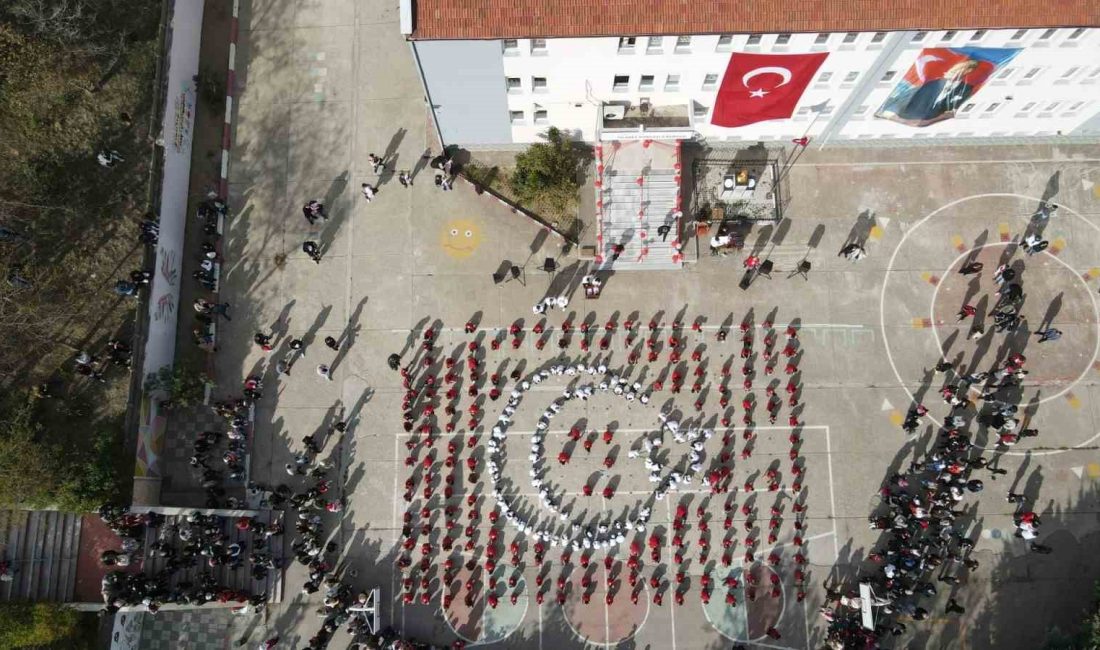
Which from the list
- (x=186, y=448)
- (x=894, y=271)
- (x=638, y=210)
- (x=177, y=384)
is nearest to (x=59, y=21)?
(x=177, y=384)

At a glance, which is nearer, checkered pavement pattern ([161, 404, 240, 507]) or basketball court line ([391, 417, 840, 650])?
basketball court line ([391, 417, 840, 650])

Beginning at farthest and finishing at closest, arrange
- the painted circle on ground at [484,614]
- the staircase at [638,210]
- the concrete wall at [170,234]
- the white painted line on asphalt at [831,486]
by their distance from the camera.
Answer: the staircase at [638,210], the white painted line on asphalt at [831,486], the painted circle on ground at [484,614], the concrete wall at [170,234]

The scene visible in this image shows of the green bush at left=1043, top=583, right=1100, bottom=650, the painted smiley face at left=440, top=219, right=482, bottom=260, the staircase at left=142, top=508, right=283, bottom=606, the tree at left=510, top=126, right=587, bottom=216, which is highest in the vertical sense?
the tree at left=510, top=126, right=587, bottom=216

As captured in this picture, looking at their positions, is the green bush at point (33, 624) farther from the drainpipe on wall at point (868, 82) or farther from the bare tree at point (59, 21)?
the drainpipe on wall at point (868, 82)

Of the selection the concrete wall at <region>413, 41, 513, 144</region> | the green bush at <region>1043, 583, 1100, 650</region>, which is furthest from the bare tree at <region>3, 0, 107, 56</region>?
the green bush at <region>1043, 583, 1100, 650</region>

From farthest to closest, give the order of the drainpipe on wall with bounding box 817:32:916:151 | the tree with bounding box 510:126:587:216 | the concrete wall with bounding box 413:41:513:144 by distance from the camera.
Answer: the tree with bounding box 510:126:587:216 → the concrete wall with bounding box 413:41:513:144 → the drainpipe on wall with bounding box 817:32:916:151

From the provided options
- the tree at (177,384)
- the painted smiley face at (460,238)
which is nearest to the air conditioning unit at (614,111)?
the painted smiley face at (460,238)

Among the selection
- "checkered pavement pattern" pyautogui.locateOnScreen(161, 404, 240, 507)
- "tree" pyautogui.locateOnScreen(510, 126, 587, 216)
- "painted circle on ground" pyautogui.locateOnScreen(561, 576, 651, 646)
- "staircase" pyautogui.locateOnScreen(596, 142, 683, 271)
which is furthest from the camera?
"staircase" pyautogui.locateOnScreen(596, 142, 683, 271)

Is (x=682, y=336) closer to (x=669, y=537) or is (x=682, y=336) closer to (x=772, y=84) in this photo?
(x=669, y=537)

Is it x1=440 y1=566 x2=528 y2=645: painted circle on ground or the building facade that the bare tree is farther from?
x1=440 y1=566 x2=528 y2=645: painted circle on ground
